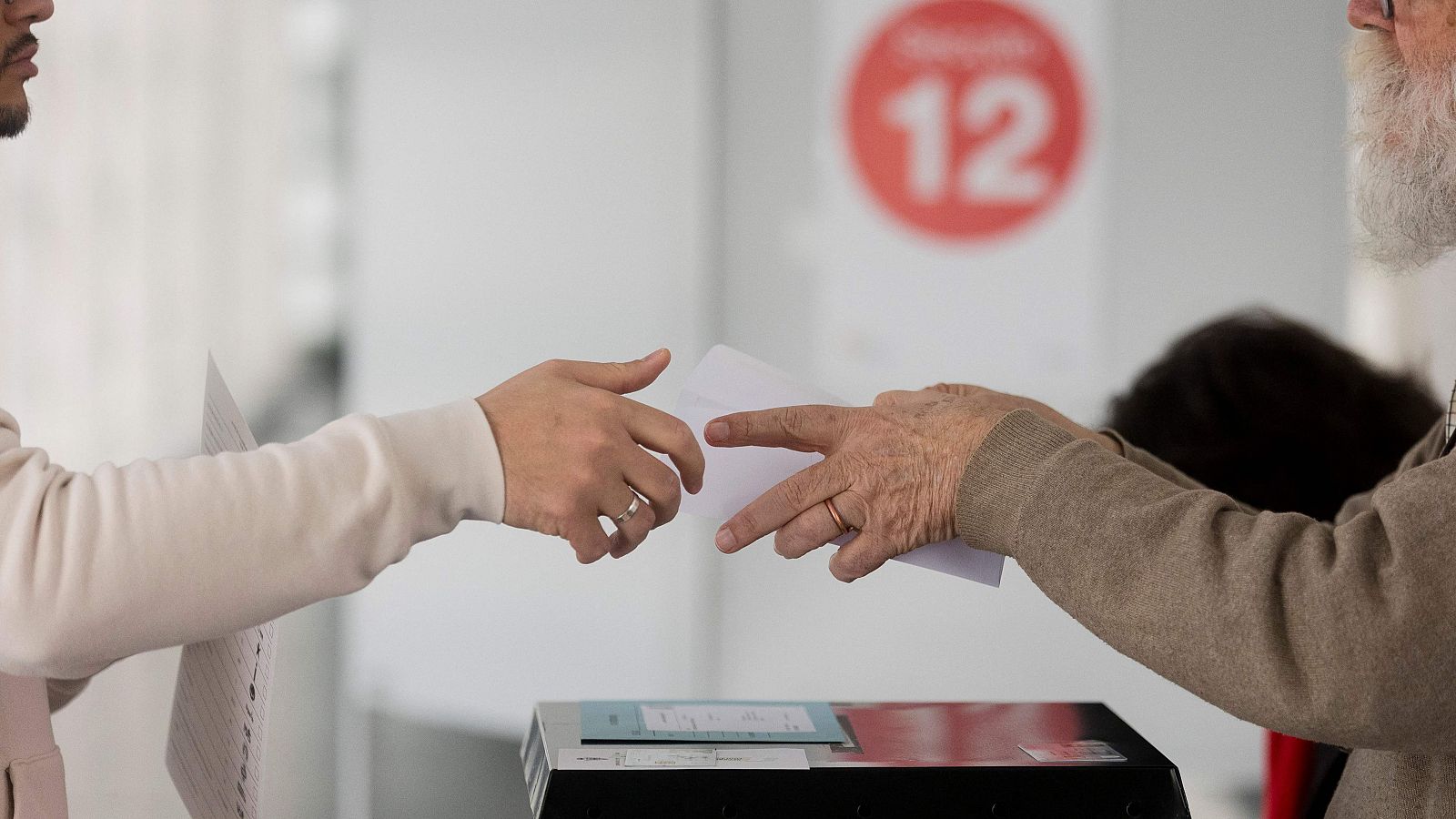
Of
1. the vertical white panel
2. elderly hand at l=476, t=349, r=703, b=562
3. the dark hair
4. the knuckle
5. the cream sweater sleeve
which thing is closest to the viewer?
the cream sweater sleeve

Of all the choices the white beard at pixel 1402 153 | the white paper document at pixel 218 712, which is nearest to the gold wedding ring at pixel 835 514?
the white paper document at pixel 218 712

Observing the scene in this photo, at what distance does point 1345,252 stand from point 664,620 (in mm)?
2001

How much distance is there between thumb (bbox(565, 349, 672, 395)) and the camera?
2.70ft

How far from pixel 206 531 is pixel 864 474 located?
47 centimetres

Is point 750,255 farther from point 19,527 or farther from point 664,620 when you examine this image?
point 19,527

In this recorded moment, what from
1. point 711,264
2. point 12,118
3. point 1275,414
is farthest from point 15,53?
point 711,264

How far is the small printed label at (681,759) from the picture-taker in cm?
71

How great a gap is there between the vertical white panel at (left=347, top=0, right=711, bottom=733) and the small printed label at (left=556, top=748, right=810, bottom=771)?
2.33m

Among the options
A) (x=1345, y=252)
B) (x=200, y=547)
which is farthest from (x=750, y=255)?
(x=200, y=547)

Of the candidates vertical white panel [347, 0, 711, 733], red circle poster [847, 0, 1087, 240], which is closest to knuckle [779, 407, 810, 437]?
vertical white panel [347, 0, 711, 733]

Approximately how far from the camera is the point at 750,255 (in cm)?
318

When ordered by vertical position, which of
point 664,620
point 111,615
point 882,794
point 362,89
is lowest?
point 664,620

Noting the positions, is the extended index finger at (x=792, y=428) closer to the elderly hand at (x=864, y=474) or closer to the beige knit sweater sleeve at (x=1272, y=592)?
the elderly hand at (x=864, y=474)

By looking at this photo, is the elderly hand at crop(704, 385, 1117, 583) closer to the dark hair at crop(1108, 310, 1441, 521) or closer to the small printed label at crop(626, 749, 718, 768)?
the small printed label at crop(626, 749, 718, 768)
